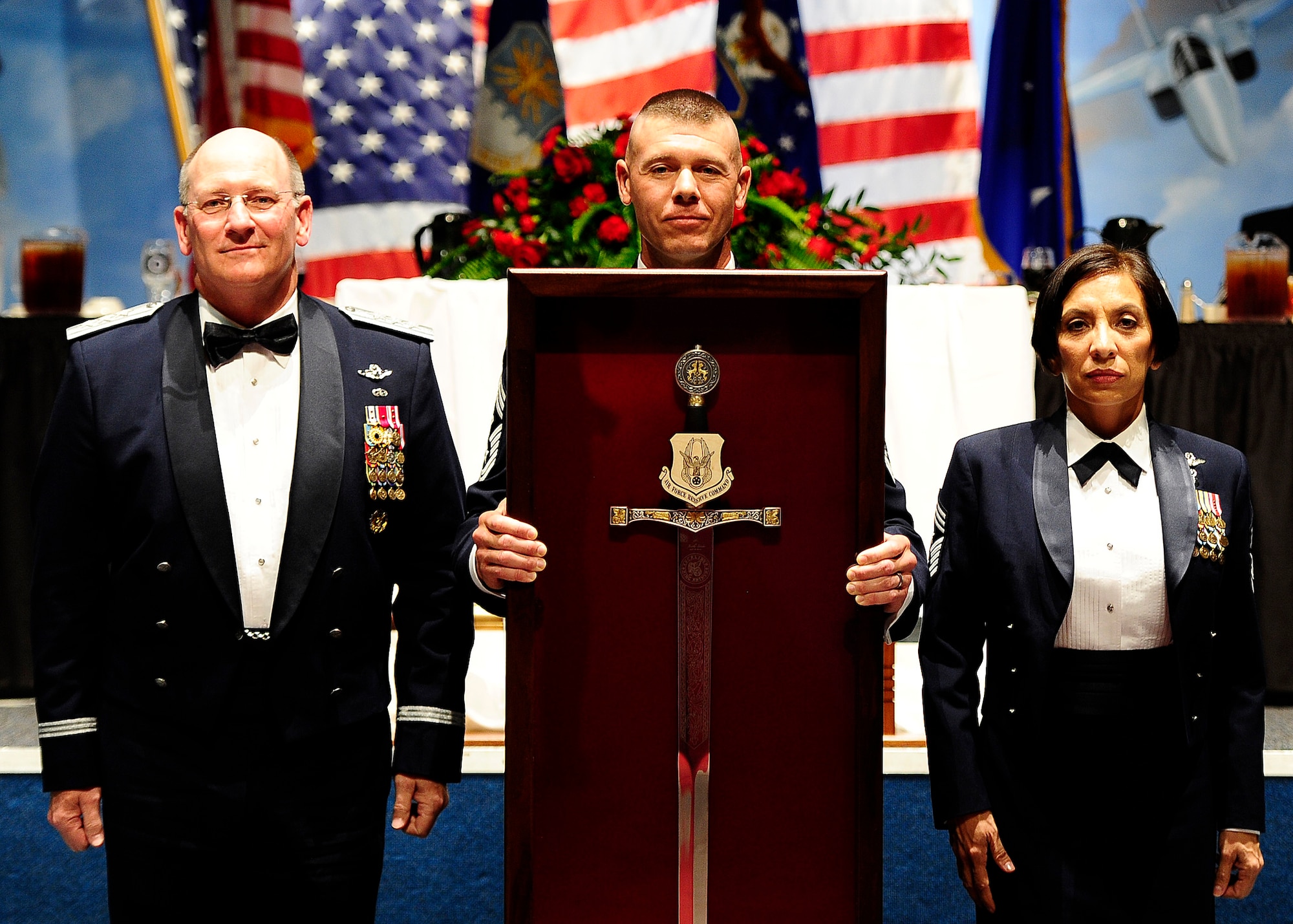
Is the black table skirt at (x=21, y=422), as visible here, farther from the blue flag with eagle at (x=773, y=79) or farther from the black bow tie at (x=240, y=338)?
the blue flag with eagle at (x=773, y=79)

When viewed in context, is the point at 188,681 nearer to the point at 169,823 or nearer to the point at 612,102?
the point at 169,823

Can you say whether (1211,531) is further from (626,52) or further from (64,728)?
(626,52)

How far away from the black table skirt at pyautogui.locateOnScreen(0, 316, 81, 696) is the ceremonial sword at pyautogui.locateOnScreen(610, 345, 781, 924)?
118 inches

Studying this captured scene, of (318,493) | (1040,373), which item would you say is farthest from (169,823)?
(1040,373)

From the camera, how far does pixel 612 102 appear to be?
504 centimetres

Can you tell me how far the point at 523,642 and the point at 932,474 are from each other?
233 centimetres

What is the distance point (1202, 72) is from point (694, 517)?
580cm

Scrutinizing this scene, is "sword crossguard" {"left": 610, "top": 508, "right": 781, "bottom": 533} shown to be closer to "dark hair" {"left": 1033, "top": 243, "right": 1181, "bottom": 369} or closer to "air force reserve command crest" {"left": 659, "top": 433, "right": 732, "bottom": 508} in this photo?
"air force reserve command crest" {"left": 659, "top": 433, "right": 732, "bottom": 508}

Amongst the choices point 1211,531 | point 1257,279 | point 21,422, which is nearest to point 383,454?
point 1211,531

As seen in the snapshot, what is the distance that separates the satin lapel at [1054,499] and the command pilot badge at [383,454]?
95 cm

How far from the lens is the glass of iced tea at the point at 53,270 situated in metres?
3.82

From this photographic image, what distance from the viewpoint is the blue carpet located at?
2.68 m

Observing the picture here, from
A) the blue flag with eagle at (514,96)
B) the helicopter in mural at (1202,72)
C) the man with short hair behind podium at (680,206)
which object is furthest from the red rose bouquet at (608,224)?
the helicopter in mural at (1202,72)

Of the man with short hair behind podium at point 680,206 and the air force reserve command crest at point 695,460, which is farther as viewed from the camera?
the man with short hair behind podium at point 680,206
